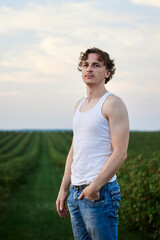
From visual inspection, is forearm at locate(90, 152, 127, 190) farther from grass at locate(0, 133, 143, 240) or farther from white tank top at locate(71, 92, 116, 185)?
grass at locate(0, 133, 143, 240)

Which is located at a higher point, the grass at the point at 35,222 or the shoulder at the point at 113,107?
the shoulder at the point at 113,107

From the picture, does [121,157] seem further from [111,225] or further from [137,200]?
[137,200]

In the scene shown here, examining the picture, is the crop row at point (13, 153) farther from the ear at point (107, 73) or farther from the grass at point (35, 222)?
the ear at point (107, 73)

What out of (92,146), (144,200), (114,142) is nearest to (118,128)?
(114,142)

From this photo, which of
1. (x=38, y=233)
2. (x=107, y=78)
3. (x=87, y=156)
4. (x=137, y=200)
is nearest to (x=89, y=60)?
(x=107, y=78)

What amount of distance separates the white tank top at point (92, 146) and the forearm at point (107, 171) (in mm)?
67

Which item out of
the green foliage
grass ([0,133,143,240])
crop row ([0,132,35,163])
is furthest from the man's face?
crop row ([0,132,35,163])

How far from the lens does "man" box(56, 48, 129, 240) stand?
209 cm

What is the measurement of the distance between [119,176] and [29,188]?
5972 millimetres

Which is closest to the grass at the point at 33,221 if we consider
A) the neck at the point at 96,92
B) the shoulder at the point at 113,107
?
the neck at the point at 96,92

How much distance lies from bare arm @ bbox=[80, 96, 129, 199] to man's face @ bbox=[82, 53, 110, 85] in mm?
242

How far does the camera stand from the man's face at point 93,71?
2.32 meters

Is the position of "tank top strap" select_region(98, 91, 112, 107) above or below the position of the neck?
below

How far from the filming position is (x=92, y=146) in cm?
216
